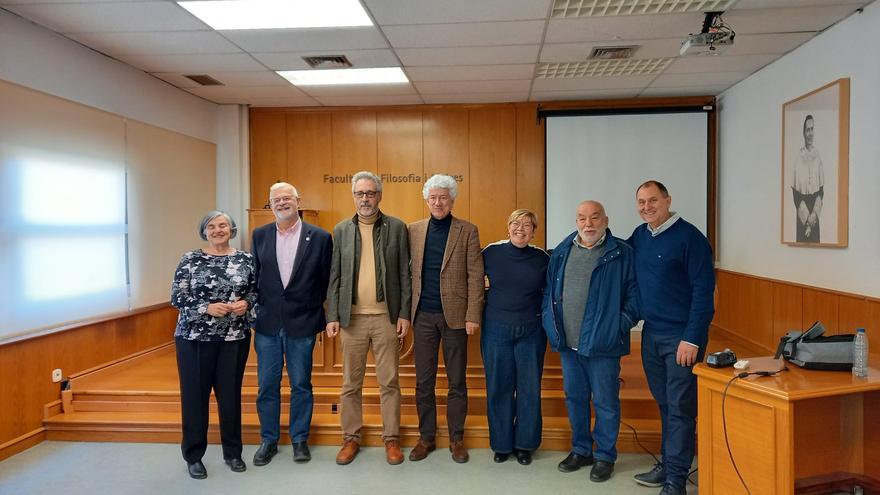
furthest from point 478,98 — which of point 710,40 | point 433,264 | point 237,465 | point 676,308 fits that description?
point 237,465

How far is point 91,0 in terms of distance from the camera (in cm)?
344

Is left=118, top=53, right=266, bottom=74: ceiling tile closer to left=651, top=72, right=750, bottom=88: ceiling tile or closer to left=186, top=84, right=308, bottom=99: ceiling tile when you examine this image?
left=186, top=84, right=308, bottom=99: ceiling tile

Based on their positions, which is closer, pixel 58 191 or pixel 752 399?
pixel 752 399

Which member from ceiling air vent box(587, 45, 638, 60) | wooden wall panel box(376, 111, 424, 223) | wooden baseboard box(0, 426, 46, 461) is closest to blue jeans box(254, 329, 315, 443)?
wooden baseboard box(0, 426, 46, 461)

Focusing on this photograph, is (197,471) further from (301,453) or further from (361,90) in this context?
(361,90)

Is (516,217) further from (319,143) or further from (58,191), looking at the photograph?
(319,143)

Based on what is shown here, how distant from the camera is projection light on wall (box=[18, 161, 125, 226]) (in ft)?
12.6

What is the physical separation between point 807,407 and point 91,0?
460 centimetres

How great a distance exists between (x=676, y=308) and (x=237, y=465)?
2659 mm

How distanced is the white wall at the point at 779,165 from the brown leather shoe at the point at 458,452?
112 inches

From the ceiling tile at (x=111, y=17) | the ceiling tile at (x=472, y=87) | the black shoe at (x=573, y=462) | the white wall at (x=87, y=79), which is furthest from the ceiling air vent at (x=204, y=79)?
the black shoe at (x=573, y=462)

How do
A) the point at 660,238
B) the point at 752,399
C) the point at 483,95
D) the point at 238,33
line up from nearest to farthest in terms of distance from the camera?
the point at 752,399 → the point at 660,238 → the point at 238,33 → the point at 483,95

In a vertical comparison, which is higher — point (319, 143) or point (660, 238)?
point (319, 143)

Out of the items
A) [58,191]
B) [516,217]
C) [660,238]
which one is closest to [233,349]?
[516,217]
